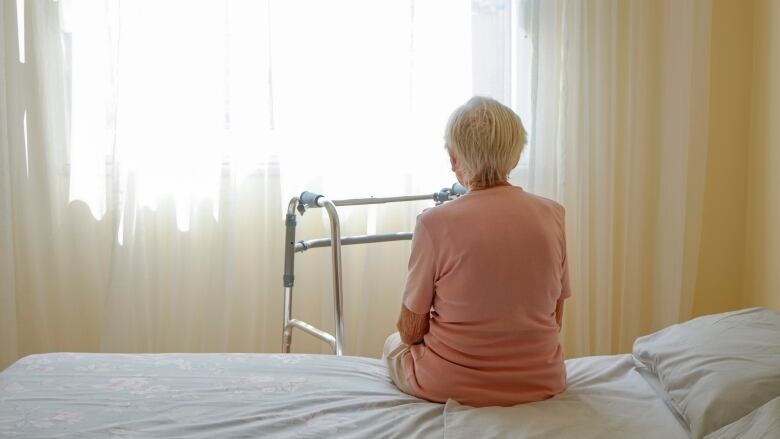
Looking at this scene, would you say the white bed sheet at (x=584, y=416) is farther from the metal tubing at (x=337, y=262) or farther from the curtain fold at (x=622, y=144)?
the curtain fold at (x=622, y=144)

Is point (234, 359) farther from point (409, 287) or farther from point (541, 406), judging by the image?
point (541, 406)

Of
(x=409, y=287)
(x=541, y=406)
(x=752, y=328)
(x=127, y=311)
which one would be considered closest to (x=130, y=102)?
(x=127, y=311)

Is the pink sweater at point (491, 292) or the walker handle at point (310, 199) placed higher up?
the walker handle at point (310, 199)

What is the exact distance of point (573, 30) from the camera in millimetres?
3162

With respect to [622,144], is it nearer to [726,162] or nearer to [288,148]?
[726,162]

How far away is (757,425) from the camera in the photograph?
4.55 feet

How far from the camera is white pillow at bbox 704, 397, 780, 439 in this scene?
1.35m

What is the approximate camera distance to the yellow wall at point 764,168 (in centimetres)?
302

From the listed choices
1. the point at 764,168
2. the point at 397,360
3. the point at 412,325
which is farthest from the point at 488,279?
the point at 764,168

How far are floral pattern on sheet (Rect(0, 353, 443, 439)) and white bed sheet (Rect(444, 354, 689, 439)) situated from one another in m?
0.08

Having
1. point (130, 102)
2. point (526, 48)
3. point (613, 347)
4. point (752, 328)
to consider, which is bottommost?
point (613, 347)

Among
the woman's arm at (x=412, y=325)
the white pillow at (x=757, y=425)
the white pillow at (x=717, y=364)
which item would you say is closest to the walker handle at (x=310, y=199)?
the woman's arm at (x=412, y=325)

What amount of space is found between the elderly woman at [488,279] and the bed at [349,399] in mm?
62

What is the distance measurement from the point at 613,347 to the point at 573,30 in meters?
1.29
